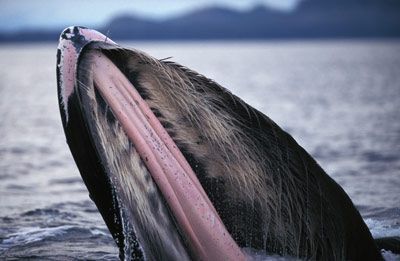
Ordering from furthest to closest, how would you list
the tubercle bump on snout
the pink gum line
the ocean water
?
the ocean water → the pink gum line → the tubercle bump on snout

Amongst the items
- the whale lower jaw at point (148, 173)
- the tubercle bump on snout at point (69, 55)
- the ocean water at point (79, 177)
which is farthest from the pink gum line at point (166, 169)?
the ocean water at point (79, 177)

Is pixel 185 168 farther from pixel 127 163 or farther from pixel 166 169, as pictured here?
pixel 127 163

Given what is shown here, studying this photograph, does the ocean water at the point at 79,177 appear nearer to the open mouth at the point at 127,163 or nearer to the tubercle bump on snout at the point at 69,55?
the open mouth at the point at 127,163

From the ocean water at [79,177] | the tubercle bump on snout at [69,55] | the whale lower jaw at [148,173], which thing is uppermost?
the tubercle bump on snout at [69,55]

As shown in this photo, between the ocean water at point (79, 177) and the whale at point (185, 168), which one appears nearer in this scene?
the whale at point (185, 168)

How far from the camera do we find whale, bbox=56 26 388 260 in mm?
3262

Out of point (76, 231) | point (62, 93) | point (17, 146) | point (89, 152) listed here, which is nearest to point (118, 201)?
point (89, 152)

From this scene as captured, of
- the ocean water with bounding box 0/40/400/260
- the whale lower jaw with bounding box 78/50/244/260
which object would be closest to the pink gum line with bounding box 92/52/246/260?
the whale lower jaw with bounding box 78/50/244/260

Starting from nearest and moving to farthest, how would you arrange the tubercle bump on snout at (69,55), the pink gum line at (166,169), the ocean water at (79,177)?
1. the tubercle bump on snout at (69,55)
2. the pink gum line at (166,169)
3. the ocean water at (79,177)

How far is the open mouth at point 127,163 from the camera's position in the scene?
10.6 ft

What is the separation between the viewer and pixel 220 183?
3.66 meters

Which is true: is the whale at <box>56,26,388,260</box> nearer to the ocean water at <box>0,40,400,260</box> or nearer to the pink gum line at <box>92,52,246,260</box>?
the pink gum line at <box>92,52,246,260</box>

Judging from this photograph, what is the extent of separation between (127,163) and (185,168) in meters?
0.36

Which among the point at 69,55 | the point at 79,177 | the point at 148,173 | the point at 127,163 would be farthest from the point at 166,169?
the point at 79,177
